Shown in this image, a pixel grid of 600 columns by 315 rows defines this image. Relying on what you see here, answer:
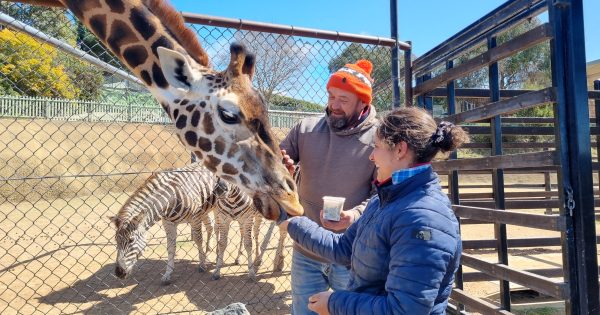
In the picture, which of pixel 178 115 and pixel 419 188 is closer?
pixel 419 188

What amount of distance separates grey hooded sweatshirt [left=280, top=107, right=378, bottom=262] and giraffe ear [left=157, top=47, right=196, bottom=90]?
846 mm

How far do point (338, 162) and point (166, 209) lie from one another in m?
4.30

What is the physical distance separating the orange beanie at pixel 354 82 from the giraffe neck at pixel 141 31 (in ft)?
2.97

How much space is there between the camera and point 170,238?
6703mm

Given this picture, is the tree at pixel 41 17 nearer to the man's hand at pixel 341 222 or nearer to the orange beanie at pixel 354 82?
the orange beanie at pixel 354 82

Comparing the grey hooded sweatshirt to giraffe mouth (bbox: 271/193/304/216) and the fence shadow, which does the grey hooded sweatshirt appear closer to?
giraffe mouth (bbox: 271/193/304/216)

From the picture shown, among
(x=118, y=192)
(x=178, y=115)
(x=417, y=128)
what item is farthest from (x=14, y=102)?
(x=417, y=128)

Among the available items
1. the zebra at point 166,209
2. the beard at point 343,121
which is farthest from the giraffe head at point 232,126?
the zebra at point 166,209

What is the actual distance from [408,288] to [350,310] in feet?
0.83

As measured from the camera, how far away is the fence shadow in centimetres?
527

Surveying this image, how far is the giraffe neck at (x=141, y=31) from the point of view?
2.93 meters

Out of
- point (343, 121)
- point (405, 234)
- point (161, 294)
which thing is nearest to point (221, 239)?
point (161, 294)

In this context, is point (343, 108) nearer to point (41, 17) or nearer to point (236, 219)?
point (236, 219)

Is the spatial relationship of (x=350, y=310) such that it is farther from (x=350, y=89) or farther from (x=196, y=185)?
(x=196, y=185)
